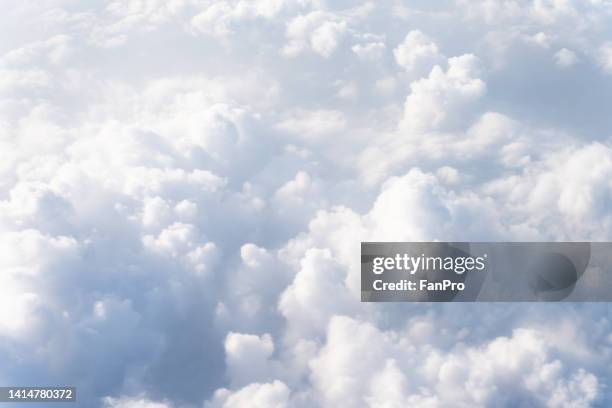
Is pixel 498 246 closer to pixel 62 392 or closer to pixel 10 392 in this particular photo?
pixel 62 392

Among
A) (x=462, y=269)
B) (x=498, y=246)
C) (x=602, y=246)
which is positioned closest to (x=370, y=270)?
(x=462, y=269)

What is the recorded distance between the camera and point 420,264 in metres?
30.0

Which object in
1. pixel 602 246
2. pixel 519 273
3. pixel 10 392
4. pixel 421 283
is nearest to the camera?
pixel 10 392

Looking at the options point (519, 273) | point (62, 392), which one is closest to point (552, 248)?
point (519, 273)

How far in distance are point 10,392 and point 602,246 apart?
140 ft

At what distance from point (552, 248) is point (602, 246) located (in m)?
6.11

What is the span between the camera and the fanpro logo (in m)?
30.2

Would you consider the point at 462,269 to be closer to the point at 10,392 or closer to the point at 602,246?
the point at 602,246

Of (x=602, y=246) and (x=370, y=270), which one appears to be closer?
(x=370, y=270)

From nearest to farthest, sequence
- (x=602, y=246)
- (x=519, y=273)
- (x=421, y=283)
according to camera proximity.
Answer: (x=421, y=283) < (x=519, y=273) < (x=602, y=246)

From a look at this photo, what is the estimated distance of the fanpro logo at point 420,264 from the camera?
30156mm

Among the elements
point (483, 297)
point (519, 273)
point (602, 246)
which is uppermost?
point (602, 246)

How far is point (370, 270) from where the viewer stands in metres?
30.9

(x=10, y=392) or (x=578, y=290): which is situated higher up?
(x=578, y=290)
